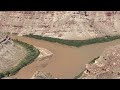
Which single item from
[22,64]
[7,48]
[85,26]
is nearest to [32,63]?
[22,64]

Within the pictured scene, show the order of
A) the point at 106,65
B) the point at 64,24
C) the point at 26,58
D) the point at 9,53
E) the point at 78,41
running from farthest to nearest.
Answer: the point at 64,24 → the point at 78,41 → the point at 9,53 → the point at 26,58 → the point at 106,65

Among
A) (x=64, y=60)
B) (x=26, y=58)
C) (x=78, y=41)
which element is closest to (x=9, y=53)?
(x=26, y=58)

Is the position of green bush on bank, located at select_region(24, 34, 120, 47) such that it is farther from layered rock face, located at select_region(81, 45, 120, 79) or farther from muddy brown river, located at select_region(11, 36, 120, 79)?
layered rock face, located at select_region(81, 45, 120, 79)

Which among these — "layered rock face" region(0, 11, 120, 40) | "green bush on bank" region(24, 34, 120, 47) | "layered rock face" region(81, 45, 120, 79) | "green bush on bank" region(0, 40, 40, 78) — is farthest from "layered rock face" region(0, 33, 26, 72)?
"layered rock face" region(81, 45, 120, 79)

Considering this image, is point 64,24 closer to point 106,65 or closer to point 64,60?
point 64,60

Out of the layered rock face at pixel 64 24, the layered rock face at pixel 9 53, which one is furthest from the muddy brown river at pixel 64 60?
the layered rock face at pixel 64 24

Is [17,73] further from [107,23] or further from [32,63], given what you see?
[107,23]
